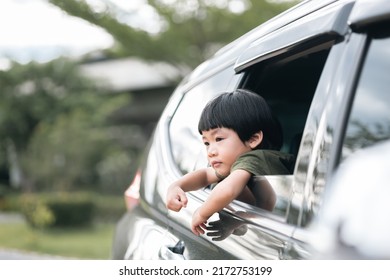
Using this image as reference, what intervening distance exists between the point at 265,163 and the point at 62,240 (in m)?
11.1

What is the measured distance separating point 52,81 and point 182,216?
744 inches

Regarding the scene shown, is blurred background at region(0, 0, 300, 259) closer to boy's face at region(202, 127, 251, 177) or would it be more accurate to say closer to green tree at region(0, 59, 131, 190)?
green tree at region(0, 59, 131, 190)

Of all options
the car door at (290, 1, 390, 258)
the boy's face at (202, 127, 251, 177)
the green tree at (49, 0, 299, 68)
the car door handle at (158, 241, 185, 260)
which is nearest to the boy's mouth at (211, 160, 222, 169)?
the boy's face at (202, 127, 251, 177)

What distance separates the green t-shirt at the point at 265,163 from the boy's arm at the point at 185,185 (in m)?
0.24

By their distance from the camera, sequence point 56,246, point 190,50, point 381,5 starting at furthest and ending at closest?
point 190,50 < point 56,246 < point 381,5

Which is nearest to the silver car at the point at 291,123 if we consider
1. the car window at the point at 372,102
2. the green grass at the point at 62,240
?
the car window at the point at 372,102

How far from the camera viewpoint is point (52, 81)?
20500 millimetres

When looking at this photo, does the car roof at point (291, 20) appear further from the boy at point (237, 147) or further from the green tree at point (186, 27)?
the green tree at point (186, 27)

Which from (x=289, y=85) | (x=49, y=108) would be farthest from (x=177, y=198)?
(x=49, y=108)

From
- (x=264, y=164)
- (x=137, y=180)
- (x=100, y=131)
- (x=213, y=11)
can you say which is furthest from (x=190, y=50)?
(x=264, y=164)

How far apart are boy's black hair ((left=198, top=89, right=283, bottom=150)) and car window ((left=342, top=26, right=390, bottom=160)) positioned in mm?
471

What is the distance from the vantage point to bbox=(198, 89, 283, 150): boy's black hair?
6.09 ft

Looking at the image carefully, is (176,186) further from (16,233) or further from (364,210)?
(16,233)

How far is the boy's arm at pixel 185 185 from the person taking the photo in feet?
6.79
